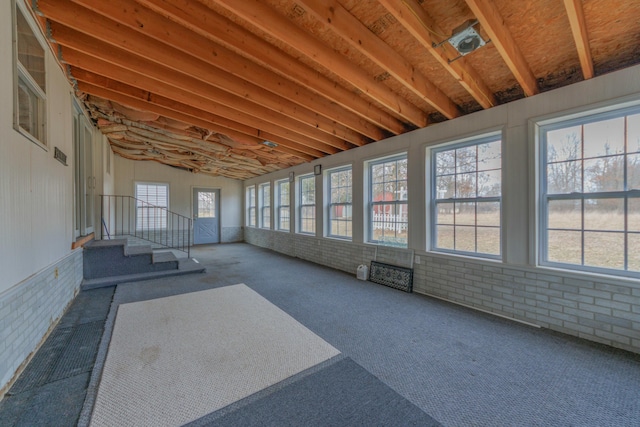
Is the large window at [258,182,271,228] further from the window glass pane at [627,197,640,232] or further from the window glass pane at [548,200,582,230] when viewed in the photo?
the window glass pane at [627,197,640,232]

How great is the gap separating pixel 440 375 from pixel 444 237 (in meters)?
2.23

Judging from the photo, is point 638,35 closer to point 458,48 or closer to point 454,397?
point 458,48

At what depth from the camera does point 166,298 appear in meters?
3.73

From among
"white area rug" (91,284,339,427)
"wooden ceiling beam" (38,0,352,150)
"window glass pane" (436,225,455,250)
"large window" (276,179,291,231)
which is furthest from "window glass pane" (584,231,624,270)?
"large window" (276,179,291,231)

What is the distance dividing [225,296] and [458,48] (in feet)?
13.4

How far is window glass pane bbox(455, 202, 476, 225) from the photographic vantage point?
348 cm

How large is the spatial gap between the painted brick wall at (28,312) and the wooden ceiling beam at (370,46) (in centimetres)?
304

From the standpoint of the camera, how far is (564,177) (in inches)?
108

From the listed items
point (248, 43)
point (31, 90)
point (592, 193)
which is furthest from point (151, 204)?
point (592, 193)

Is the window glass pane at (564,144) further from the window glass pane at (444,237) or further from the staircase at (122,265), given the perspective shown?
the staircase at (122,265)

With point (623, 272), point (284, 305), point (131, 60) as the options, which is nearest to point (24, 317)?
point (284, 305)

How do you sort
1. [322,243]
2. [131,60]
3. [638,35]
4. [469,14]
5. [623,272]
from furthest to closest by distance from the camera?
[322,243] → [131,60] → [623,272] → [638,35] → [469,14]

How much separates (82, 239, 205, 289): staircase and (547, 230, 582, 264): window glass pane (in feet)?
18.3

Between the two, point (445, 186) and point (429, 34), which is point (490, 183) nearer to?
point (445, 186)
